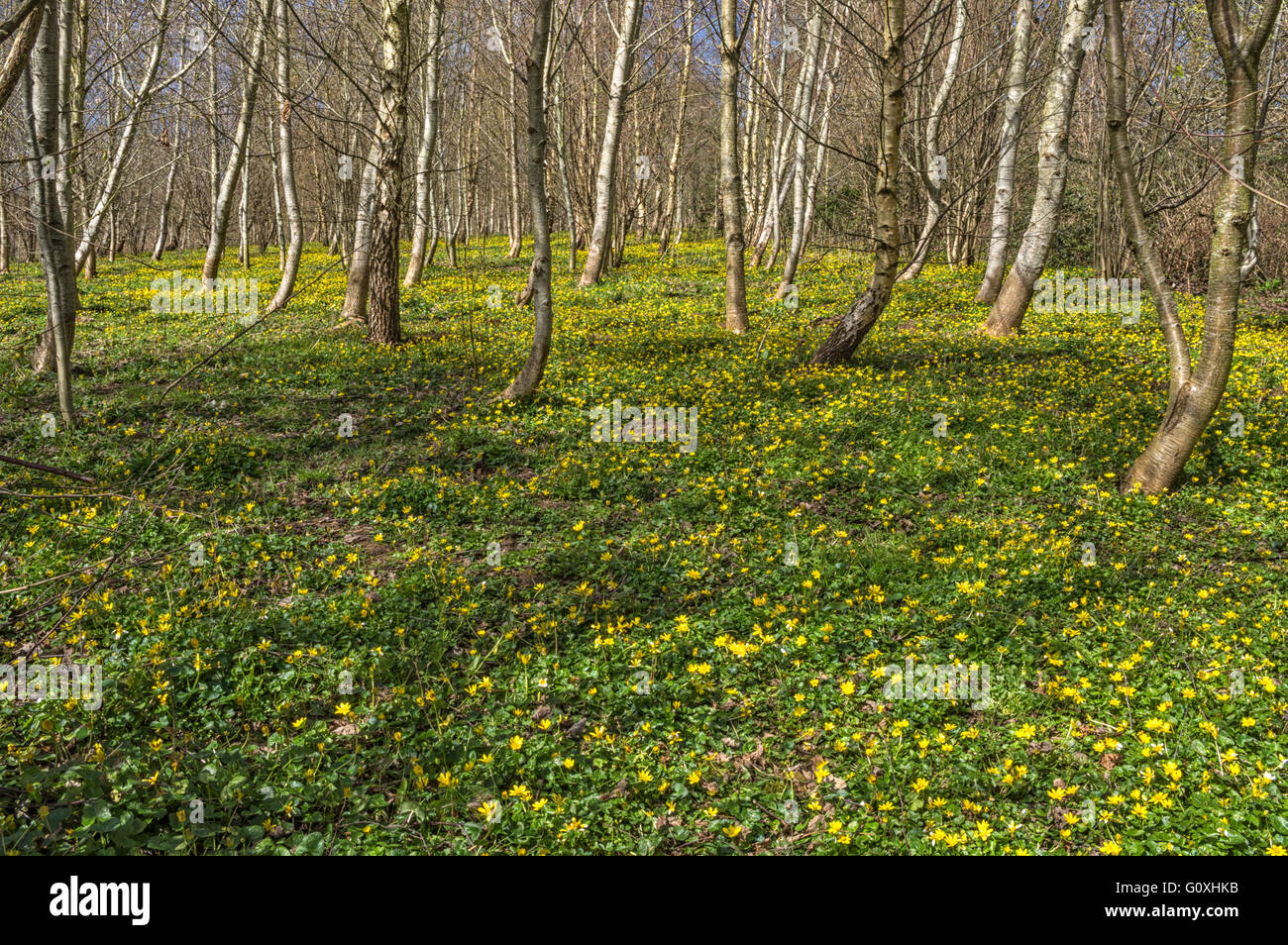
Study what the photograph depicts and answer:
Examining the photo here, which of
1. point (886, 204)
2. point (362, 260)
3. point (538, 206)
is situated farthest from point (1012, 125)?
point (362, 260)

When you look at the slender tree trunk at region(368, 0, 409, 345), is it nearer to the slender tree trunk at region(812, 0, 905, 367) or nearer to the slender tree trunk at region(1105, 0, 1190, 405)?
the slender tree trunk at region(812, 0, 905, 367)

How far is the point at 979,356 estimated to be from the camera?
1080 cm

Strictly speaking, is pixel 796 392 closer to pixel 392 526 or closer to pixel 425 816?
pixel 392 526

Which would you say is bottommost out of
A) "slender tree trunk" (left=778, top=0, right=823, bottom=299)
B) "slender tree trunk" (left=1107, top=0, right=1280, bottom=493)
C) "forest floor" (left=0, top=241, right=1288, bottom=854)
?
"forest floor" (left=0, top=241, right=1288, bottom=854)

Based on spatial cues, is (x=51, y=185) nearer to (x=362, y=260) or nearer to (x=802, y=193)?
(x=362, y=260)

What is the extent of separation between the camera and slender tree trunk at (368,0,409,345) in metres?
11.5

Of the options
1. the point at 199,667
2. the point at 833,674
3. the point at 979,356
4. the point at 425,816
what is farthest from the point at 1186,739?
the point at 979,356

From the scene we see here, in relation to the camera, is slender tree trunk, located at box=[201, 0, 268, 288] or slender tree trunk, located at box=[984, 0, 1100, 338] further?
slender tree trunk, located at box=[201, 0, 268, 288]

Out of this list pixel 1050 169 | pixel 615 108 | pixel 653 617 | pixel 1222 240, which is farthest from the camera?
pixel 615 108

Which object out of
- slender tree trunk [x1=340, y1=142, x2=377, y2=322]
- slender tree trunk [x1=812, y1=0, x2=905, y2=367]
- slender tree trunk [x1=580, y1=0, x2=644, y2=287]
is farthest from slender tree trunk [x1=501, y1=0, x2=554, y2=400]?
slender tree trunk [x1=580, y1=0, x2=644, y2=287]

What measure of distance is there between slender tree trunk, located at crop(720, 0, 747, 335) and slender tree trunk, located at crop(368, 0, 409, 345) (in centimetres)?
497

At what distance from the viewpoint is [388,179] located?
1149cm

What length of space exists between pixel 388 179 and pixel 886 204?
295 inches

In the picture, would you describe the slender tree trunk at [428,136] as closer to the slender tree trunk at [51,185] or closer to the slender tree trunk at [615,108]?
the slender tree trunk at [615,108]
